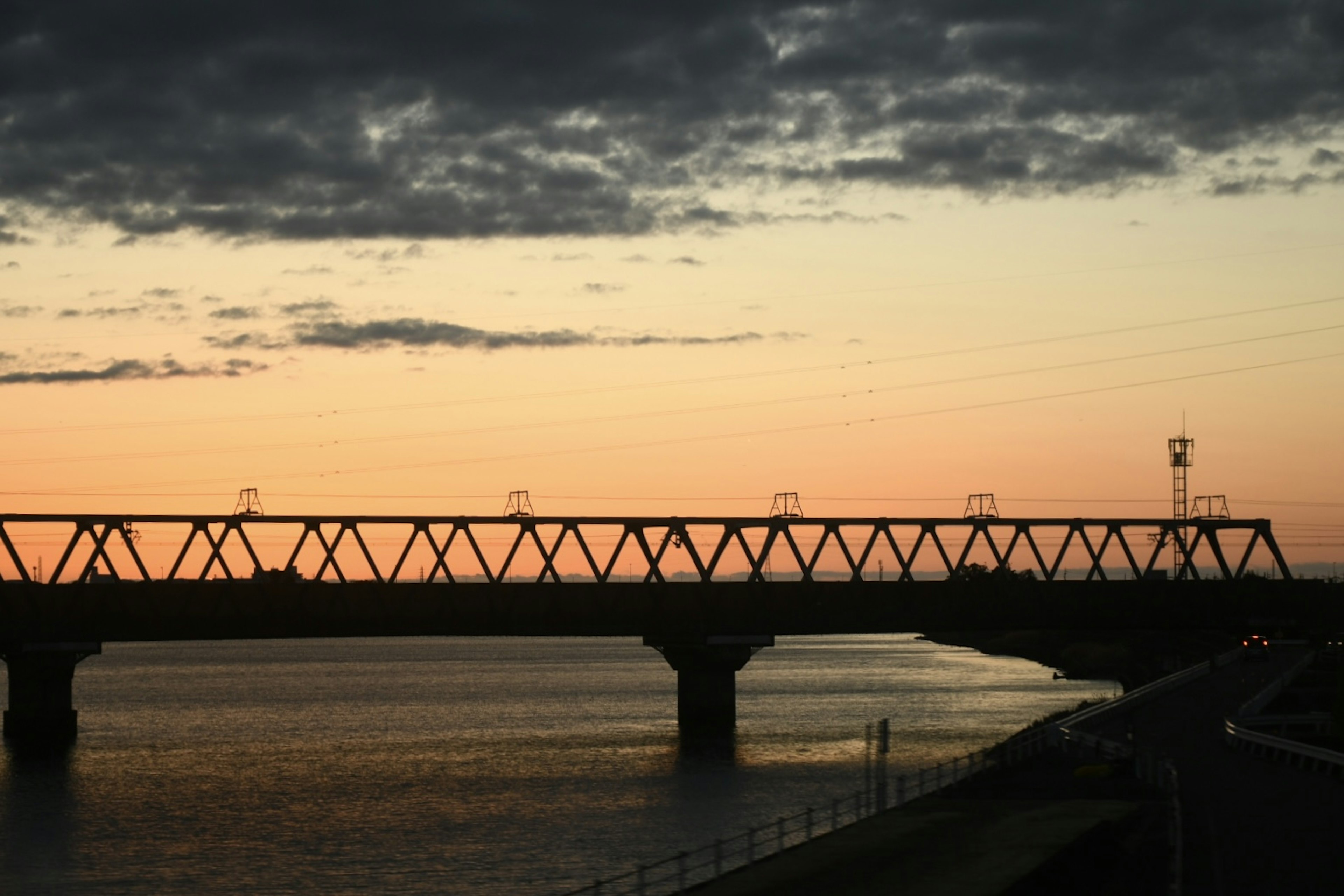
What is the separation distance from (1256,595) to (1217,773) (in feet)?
205

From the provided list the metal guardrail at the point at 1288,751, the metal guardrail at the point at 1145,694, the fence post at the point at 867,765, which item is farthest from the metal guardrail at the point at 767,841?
the metal guardrail at the point at 1288,751

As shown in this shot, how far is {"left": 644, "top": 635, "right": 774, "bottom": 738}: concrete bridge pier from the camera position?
11300 centimetres

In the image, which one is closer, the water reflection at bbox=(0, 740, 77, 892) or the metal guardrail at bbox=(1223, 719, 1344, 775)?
the metal guardrail at bbox=(1223, 719, 1344, 775)

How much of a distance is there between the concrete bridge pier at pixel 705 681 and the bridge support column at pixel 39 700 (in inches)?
1655

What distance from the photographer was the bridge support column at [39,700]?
108 m

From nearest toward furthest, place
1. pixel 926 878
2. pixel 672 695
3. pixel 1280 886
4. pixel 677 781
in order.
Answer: pixel 1280 886
pixel 926 878
pixel 677 781
pixel 672 695

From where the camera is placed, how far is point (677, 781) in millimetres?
85875

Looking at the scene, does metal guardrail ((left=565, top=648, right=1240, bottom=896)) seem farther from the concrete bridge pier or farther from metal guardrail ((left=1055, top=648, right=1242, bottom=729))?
the concrete bridge pier

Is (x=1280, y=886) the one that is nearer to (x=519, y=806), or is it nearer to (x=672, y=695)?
(x=519, y=806)

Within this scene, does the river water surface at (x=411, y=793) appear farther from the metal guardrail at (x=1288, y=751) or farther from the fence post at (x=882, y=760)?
the metal guardrail at (x=1288, y=751)

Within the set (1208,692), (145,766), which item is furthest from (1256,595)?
(145,766)

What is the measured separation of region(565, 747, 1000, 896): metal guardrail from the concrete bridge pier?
122 ft

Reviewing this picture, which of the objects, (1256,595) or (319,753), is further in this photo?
(1256,595)

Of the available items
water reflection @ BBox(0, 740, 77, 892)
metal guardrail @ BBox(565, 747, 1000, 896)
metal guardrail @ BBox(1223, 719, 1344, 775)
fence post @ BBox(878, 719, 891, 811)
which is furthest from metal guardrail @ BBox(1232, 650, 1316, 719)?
water reflection @ BBox(0, 740, 77, 892)
